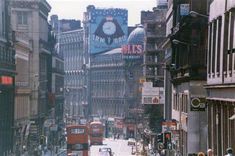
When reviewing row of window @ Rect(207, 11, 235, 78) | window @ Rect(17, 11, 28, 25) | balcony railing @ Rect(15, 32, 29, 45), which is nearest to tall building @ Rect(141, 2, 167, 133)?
balcony railing @ Rect(15, 32, 29, 45)

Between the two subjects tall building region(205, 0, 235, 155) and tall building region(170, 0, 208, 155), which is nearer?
tall building region(205, 0, 235, 155)

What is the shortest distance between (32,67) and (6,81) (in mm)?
40127

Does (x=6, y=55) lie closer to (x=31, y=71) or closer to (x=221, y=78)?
(x=31, y=71)

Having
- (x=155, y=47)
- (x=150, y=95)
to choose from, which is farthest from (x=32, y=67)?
(x=150, y=95)

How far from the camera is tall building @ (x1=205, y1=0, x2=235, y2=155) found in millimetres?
39853

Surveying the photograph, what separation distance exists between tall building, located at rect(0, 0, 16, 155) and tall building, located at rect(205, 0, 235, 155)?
4984 cm

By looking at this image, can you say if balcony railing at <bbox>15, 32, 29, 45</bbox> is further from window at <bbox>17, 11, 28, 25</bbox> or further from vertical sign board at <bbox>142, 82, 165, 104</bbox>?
vertical sign board at <bbox>142, 82, 165, 104</bbox>

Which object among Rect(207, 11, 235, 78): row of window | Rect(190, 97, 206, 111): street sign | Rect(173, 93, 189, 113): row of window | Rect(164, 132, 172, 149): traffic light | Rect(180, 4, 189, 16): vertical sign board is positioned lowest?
Rect(164, 132, 172, 149): traffic light

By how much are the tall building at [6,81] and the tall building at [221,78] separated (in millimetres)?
49844

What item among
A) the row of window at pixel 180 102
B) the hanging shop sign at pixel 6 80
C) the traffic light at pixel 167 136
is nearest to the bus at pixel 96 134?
the hanging shop sign at pixel 6 80

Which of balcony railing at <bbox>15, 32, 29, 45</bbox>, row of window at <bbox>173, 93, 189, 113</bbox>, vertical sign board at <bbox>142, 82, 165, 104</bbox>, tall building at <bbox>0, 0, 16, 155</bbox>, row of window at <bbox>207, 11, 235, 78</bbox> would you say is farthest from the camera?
balcony railing at <bbox>15, 32, 29, 45</bbox>

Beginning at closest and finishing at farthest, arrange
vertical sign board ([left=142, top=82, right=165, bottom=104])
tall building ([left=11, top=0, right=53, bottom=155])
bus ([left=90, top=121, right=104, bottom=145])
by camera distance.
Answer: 1. vertical sign board ([left=142, top=82, right=165, bottom=104])
2. tall building ([left=11, top=0, right=53, bottom=155])
3. bus ([left=90, top=121, right=104, bottom=145])

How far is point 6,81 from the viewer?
98.2 metres

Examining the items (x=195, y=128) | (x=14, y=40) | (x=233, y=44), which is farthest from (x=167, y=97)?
(x=233, y=44)
